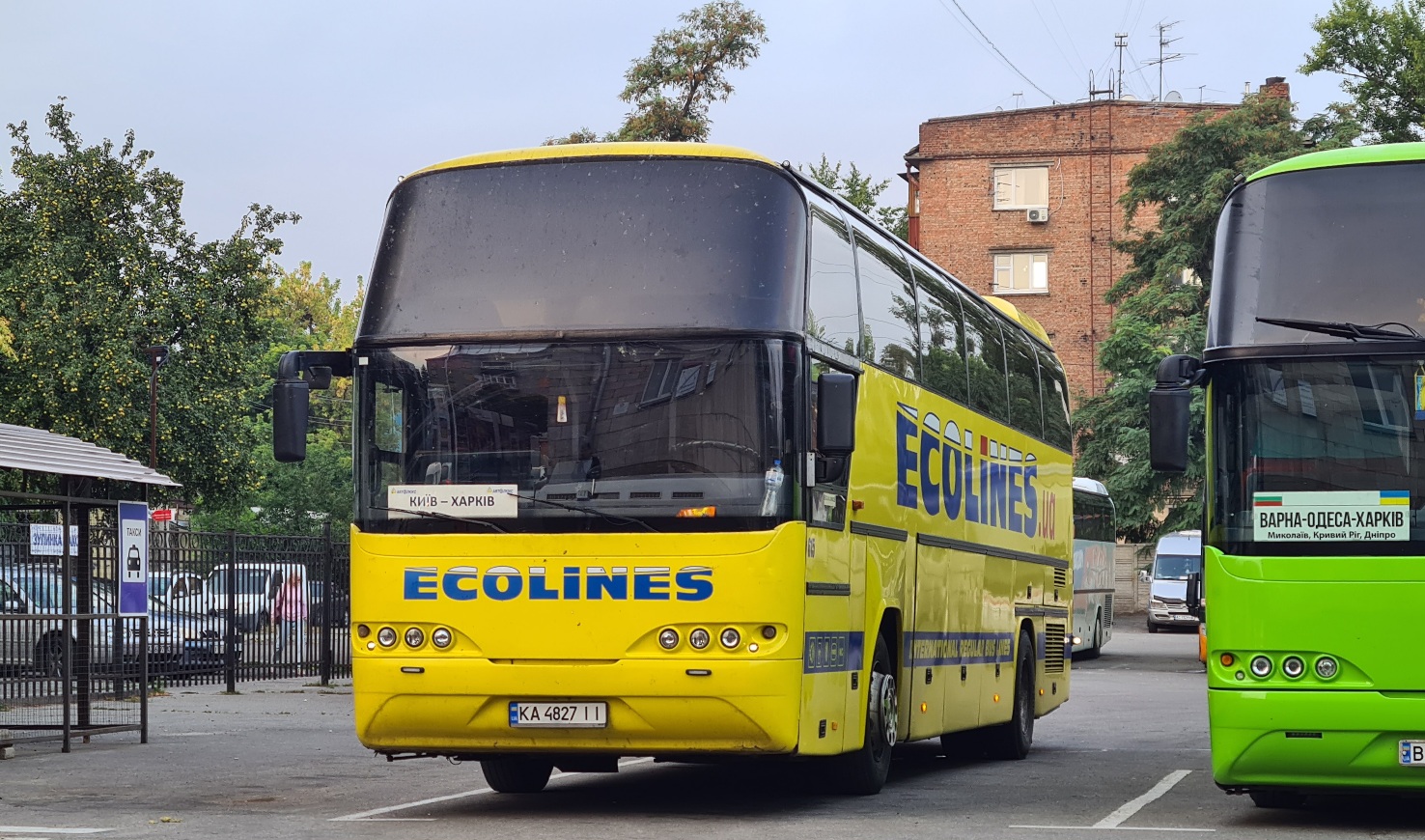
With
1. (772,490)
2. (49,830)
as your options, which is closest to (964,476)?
(772,490)

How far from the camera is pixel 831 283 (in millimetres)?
11977

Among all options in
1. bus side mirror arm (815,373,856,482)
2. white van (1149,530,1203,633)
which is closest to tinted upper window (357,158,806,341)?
bus side mirror arm (815,373,856,482)

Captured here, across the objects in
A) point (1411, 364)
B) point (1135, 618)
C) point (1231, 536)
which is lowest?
point (1135, 618)

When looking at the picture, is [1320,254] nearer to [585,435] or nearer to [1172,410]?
[1172,410]

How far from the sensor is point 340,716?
21.6m

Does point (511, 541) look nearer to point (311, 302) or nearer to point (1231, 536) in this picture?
point (1231, 536)

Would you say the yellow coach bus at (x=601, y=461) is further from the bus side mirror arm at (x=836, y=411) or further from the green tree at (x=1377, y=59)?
the green tree at (x=1377, y=59)

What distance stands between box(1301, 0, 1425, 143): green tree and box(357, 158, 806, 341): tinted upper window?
38.2 metres

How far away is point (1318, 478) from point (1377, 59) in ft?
128

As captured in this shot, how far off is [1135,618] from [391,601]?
50853mm

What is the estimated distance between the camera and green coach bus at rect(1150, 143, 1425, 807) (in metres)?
10.3

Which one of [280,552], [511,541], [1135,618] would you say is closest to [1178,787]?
[511,541]

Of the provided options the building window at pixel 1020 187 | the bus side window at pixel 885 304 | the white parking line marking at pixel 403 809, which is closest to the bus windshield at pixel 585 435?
the white parking line marking at pixel 403 809

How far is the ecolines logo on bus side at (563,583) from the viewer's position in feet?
35.3
